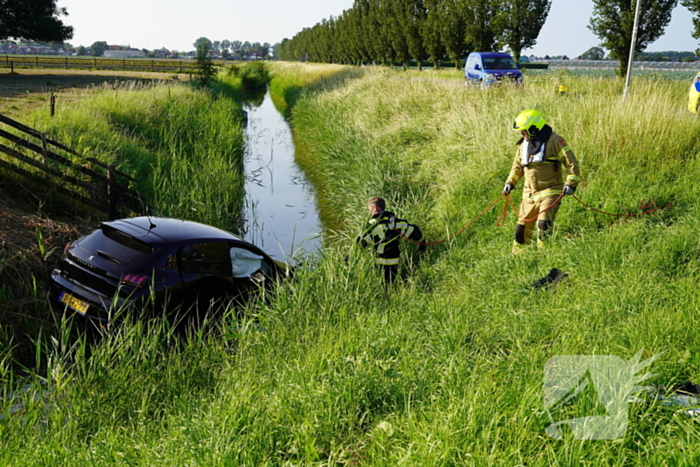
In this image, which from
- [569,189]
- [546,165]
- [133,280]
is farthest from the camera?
[546,165]

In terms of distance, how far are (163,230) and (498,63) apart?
69.4ft

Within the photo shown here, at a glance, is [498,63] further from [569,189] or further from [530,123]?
[569,189]

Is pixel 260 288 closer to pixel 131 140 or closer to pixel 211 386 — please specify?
pixel 211 386

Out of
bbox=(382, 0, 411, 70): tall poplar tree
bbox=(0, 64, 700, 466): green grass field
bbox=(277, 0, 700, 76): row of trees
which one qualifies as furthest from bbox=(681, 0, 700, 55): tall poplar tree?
bbox=(382, 0, 411, 70): tall poplar tree

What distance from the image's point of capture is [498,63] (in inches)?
958

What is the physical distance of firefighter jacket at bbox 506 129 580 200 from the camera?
771 centimetres

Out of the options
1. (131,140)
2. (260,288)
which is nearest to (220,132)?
(131,140)

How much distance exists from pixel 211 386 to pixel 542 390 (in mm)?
2754

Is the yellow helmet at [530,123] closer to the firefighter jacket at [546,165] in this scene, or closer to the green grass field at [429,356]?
the firefighter jacket at [546,165]

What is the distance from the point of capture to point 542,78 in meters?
16.7

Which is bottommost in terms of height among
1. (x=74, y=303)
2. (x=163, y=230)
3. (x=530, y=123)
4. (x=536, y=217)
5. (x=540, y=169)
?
(x=74, y=303)

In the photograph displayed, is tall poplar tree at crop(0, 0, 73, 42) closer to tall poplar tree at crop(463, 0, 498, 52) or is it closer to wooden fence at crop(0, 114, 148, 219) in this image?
tall poplar tree at crop(463, 0, 498, 52)

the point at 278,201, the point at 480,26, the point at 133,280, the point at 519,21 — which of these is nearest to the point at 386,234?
the point at 133,280
